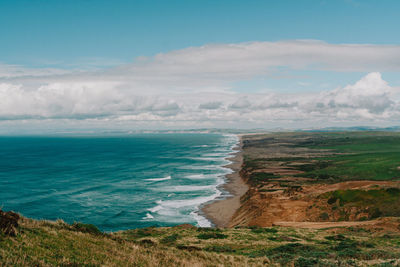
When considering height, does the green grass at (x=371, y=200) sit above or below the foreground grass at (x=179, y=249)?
below

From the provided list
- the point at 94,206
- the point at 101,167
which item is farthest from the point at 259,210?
the point at 101,167

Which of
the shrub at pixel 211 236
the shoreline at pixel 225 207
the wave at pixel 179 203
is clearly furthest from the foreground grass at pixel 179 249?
the wave at pixel 179 203

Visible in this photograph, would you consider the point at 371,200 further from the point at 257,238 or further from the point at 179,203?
the point at 179,203

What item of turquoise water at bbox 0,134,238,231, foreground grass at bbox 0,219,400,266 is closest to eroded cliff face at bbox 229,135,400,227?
turquoise water at bbox 0,134,238,231

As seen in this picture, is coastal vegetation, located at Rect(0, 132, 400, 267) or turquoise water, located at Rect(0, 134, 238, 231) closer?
coastal vegetation, located at Rect(0, 132, 400, 267)

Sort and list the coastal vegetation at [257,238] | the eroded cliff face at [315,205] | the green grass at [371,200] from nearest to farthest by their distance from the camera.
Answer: the coastal vegetation at [257,238] → the green grass at [371,200] → the eroded cliff face at [315,205]

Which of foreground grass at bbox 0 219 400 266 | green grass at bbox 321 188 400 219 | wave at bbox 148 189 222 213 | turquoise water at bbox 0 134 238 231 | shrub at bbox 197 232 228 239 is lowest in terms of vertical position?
wave at bbox 148 189 222 213

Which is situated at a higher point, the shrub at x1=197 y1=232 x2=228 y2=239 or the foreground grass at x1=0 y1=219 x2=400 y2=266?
the foreground grass at x1=0 y1=219 x2=400 y2=266

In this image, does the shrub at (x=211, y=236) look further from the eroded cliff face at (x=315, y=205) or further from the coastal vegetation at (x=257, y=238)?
the eroded cliff face at (x=315, y=205)

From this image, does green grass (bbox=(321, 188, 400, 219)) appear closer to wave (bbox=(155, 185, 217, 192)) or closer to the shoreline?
the shoreline

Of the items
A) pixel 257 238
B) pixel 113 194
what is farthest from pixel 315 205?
pixel 113 194

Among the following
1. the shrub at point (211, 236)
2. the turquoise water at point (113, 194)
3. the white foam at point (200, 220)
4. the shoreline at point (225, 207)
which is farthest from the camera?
the turquoise water at point (113, 194)
